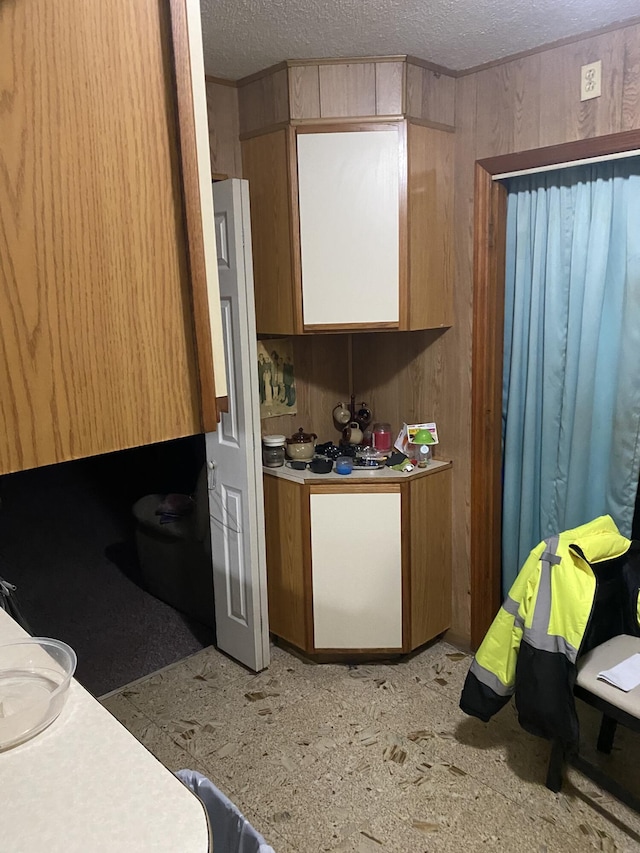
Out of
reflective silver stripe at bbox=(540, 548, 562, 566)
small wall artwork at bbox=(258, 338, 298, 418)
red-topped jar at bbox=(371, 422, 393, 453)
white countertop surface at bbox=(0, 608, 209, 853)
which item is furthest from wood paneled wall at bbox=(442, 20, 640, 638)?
white countertop surface at bbox=(0, 608, 209, 853)

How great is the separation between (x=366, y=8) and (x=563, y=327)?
136 centimetres

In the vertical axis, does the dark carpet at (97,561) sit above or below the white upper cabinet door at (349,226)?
below

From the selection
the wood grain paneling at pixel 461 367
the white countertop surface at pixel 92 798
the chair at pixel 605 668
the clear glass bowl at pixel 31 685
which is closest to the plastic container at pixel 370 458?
the wood grain paneling at pixel 461 367

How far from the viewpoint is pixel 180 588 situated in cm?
365

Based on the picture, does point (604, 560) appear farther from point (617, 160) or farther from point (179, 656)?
point (179, 656)

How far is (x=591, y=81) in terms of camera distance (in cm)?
232

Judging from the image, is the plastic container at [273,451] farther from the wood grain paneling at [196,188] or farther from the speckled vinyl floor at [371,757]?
the wood grain paneling at [196,188]

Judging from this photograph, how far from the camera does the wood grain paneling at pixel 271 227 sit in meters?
2.74

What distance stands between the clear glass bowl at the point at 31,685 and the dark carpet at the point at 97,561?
1.79 metres

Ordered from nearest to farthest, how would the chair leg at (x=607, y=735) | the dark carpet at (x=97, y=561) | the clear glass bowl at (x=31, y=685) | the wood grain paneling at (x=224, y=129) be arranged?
the clear glass bowl at (x=31, y=685)
the chair leg at (x=607, y=735)
the wood grain paneling at (x=224, y=129)
the dark carpet at (x=97, y=561)

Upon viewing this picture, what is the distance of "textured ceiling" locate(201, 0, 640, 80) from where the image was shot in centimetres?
207

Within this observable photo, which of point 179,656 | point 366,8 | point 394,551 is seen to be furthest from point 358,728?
point 366,8

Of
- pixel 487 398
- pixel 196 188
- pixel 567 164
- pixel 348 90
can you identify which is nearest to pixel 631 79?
pixel 567 164

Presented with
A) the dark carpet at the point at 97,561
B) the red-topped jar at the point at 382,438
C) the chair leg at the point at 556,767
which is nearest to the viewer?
the chair leg at the point at 556,767
